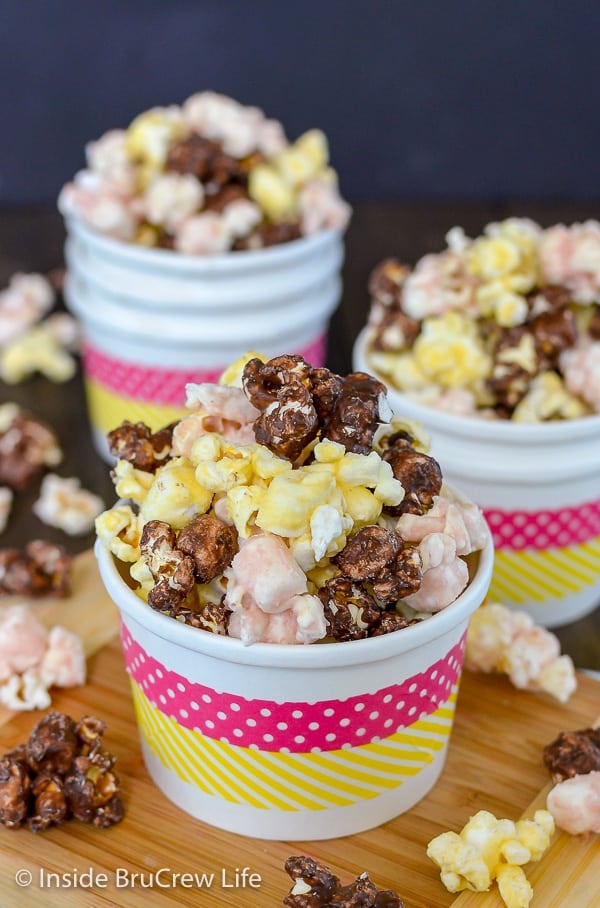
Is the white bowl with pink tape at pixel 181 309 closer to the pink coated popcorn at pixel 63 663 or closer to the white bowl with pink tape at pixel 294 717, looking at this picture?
the pink coated popcorn at pixel 63 663

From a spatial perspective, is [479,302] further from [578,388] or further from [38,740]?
[38,740]

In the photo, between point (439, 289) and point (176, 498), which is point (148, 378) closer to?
point (439, 289)

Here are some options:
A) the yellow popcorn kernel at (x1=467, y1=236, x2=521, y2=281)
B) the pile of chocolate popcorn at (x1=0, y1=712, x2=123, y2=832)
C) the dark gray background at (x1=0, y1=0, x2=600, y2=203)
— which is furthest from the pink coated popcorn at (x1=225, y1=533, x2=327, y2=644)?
the dark gray background at (x1=0, y1=0, x2=600, y2=203)

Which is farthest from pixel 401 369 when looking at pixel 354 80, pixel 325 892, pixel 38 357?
pixel 354 80

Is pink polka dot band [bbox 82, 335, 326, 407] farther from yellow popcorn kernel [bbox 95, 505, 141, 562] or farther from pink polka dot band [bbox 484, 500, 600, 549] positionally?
yellow popcorn kernel [bbox 95, 505, 141, 562]

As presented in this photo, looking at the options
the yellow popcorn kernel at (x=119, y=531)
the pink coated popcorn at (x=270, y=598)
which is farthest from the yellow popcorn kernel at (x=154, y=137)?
the pink coated popcorn at (x=270, y=598)

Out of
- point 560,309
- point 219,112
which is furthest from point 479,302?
point 219,112
